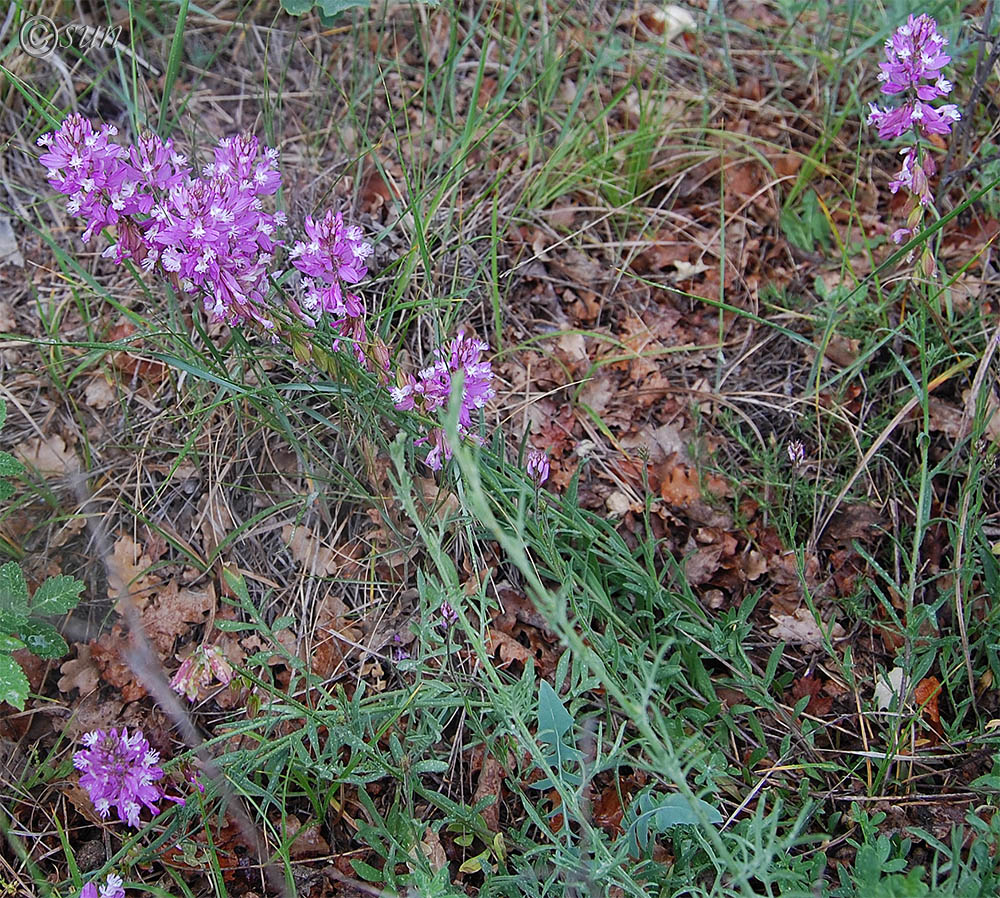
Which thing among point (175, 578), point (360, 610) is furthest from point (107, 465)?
point (360, 610)

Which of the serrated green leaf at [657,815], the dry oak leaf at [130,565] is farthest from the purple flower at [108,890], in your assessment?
the serrated green leaf at [657,815]

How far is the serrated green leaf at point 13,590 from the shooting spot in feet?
7.32

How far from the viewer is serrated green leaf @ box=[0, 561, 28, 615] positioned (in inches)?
87.8

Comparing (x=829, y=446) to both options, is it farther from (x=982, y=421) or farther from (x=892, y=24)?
(x=892, y=24)

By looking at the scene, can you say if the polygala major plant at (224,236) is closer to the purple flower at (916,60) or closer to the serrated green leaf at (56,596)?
the serrated green leaf at (56,596)

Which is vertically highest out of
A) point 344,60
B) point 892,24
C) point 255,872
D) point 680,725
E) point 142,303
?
point 892,24

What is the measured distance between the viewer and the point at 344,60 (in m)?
3.38

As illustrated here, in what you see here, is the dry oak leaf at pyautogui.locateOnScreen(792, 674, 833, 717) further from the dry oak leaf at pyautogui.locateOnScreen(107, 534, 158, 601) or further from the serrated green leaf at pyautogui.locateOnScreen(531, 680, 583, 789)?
the dry oak leaf at pyautogui.locateOnScreen(107, 534, 158, 601)

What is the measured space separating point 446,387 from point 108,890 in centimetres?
135

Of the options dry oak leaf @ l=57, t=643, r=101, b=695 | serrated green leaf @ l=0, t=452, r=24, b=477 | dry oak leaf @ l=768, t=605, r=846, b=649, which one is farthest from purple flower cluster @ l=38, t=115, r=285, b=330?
dry oak leaf @ l=768, t=605, r=846, b=649

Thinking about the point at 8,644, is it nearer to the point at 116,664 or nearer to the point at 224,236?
the point at 116,664

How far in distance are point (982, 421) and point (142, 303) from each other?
2595mm

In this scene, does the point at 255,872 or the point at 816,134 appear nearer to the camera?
the point at 255,872

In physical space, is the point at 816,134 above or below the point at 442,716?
above
